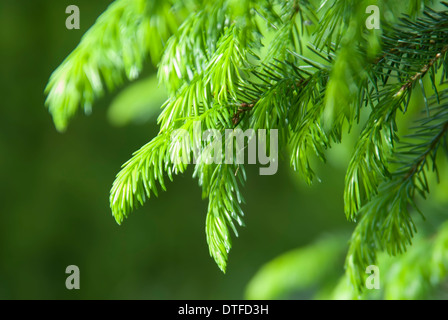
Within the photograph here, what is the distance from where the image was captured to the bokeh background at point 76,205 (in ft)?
9.24

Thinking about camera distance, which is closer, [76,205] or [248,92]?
[248,92]

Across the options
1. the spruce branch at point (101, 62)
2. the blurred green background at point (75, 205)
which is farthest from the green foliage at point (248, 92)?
the blurred green background at point (75, 205)

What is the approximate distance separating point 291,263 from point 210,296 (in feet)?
6.75

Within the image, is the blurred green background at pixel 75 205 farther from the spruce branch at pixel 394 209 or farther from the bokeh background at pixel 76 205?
the spruce branch at pixel 394 209

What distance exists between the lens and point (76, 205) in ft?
9.57

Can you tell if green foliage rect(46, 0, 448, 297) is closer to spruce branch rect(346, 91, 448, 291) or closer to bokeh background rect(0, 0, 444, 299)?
spruce branch rect(346, 91, 448, 291)

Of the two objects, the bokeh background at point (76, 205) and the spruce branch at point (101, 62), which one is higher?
the bokeh background at point (76, 205)

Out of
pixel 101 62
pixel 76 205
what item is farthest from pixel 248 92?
pixel 76 205

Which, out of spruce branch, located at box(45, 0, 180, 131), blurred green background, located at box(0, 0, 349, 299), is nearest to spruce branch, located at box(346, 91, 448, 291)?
spruce branch, located at box(45, 0, 180, 131)

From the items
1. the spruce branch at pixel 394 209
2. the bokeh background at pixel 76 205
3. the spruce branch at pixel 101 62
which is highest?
the bokeh background at pixel 76 205

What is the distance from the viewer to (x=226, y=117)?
0.41 metres

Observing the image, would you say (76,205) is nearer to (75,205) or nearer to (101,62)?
(75,205)
